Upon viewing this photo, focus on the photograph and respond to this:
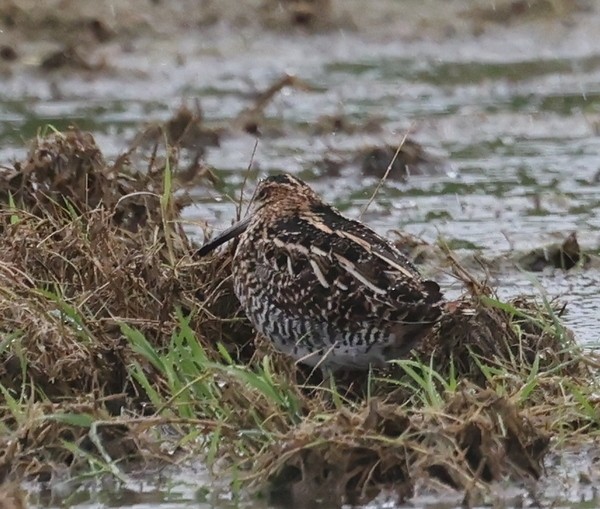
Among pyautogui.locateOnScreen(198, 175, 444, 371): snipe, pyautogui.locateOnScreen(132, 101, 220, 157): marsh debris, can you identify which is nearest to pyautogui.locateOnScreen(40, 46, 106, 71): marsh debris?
pyautogui.locateOnScreen(132, 101, 220, 157): marsh debris

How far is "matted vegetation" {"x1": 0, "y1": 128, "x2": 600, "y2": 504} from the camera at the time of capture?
4539 millimetres

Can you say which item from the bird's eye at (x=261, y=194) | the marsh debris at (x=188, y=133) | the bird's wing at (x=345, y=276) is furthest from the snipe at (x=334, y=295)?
the marsh debris at (x=188, y=133)

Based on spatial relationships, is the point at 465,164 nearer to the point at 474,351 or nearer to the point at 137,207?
the point at 137,207

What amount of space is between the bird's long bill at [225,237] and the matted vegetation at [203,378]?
6 cm

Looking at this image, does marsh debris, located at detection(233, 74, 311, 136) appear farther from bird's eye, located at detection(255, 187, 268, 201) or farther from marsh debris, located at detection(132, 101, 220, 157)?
bird's eye, located at detection(255, 187, 268, 201)

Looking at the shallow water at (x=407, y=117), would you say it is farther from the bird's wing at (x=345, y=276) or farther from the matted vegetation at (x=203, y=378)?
the bird's wing at (x=345, y=276)

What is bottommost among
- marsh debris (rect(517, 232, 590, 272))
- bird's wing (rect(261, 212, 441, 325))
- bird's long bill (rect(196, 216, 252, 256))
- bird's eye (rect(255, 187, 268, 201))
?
marsh debris (rect(517, 232, 590, 272))

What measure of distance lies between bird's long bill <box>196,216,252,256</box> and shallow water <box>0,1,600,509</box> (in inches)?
12.0

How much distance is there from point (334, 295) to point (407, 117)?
6.68 m

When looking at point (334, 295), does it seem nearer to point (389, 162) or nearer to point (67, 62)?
point (389, 162)

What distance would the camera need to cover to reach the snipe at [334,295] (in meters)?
5.12

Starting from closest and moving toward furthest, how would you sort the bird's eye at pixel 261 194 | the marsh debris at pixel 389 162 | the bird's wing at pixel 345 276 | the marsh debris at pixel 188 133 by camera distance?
1. the bird's wing at pixel 345 276
2. the bird's eye at pixel 261 194
3. the marsh debris at pixel 389 162
4. the marsh debris at pixel 188 133

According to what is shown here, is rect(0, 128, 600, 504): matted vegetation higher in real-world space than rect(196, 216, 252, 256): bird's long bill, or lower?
lower

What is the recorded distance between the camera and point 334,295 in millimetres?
5152
